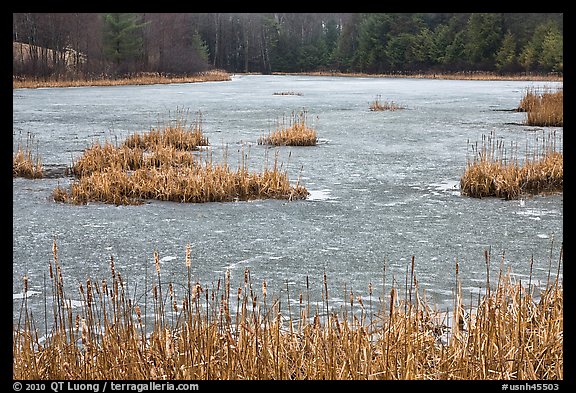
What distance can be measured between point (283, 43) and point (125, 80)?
3940 cm

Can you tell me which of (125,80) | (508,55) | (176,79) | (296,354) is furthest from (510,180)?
(508,55)

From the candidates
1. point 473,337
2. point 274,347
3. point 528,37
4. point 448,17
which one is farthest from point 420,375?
point 448,17

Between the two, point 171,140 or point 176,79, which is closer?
point 171,140

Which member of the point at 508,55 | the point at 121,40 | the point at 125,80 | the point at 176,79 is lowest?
the point at 125,80

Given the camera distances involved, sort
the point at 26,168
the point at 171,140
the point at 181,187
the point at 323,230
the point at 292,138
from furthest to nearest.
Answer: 1. the point at 292,138
2. the point at 171,140
3. the point at 26,168
4. the point at 181,187
5. the point at 323,230

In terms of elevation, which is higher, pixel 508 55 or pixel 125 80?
pixel 508 55

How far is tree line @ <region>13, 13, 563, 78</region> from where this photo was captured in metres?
39.1

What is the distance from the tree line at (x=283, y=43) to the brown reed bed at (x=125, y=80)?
19.0 inches

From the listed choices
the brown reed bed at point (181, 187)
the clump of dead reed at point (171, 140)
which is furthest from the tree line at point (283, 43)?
the brown reed bed at point (181, 187)

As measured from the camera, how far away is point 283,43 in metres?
77.4

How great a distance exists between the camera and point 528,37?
55.8 metres

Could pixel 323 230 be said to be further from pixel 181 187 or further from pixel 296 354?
pixel 296 354
